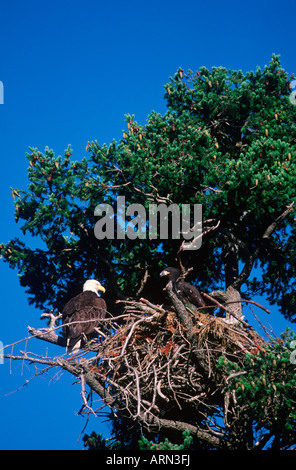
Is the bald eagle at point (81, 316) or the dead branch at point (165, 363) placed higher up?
the bald eagle at point (81, 316)

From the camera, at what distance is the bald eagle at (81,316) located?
441 inches

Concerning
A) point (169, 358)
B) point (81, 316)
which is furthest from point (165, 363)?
point (81, 316)

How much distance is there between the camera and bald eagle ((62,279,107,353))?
11203mm

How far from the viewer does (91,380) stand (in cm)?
1000

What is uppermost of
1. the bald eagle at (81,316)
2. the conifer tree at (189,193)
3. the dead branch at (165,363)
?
the conifer tree at (189,193)

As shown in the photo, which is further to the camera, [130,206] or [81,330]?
[130,206]

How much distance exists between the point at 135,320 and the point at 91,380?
1.47 m

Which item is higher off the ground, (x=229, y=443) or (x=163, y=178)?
(x=163, y=178)

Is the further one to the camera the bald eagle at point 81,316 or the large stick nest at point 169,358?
the bald eagle at point 81,316

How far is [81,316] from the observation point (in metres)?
11.5

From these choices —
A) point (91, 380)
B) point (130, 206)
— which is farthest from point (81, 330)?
point (130, 206)
